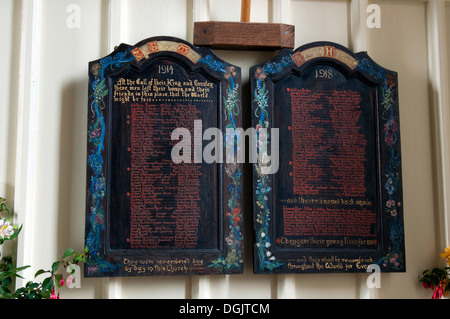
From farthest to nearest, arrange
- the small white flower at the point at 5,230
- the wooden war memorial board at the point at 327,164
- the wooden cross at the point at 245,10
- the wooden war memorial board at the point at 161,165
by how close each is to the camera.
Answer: the wooden cross at the point at 245,10 → the wooden war memorial board at the point at 327,164 → the wooden war memorial board at the point at 161,165 → the small white flower at the point at 5,230

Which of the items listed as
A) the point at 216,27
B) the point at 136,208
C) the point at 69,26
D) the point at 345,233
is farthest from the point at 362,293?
the point at 69,26

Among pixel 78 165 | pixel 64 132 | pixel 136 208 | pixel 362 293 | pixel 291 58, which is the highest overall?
pixel 291 58

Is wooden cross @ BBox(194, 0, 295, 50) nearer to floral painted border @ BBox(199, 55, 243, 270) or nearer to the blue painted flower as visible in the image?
floral painted border @ BBox(199, 55, 243, 270)

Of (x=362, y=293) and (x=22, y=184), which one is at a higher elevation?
(x=22, y=184)

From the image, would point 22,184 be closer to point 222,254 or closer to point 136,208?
point 136,208

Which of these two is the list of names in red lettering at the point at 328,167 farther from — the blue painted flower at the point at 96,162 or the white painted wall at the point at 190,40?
the blue painted flower at the point at 96,162

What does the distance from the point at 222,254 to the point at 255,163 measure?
0.65m

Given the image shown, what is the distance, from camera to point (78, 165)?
361 centimetres

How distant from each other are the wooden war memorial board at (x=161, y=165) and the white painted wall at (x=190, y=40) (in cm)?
19

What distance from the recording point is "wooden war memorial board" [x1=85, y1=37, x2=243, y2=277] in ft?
11.2

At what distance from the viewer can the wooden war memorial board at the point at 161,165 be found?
341 centimetres

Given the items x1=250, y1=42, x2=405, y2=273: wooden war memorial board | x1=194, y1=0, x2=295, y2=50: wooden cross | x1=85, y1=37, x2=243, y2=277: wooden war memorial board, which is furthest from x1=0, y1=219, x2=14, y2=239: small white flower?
x1=194, y1=0, x2=295, y2=50: wooden cross

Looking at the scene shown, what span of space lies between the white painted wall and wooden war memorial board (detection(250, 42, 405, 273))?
18 cm

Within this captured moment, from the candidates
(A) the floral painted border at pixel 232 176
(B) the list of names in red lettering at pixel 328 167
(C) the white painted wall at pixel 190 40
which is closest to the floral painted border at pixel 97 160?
(C) the white painted wall at pixel 190 40
